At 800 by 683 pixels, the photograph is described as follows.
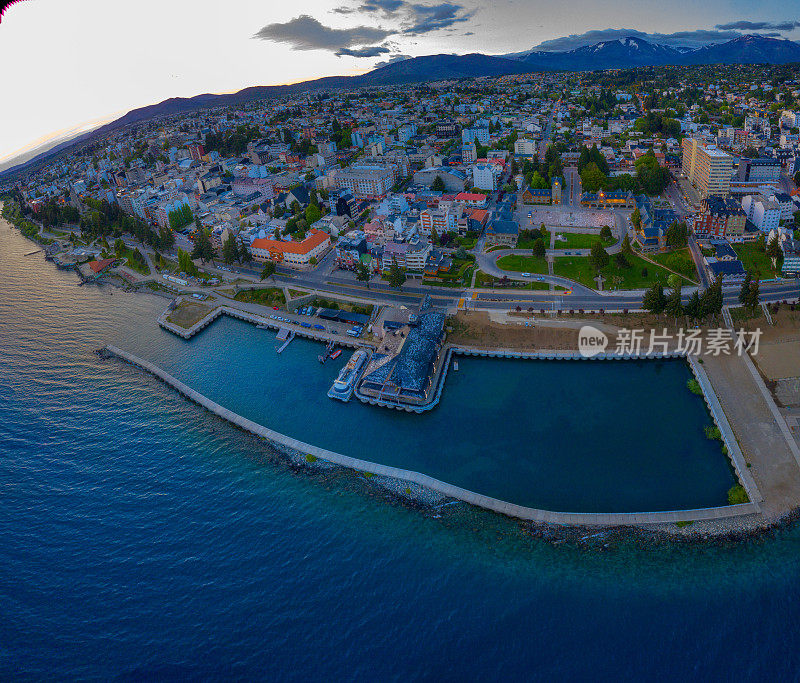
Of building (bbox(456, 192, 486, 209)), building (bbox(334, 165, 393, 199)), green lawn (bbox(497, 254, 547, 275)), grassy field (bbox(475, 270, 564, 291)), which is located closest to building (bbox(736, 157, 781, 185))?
building (bbox(456, 192, 486, 209))

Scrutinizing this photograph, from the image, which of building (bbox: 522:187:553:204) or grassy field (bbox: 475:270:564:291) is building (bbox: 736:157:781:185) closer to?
building (bbox: 522:187:553:204)

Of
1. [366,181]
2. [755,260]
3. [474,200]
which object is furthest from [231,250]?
[755,260]

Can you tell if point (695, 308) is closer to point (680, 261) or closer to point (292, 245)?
point (680, 261)

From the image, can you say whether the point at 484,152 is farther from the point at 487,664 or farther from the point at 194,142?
the point at 487,664

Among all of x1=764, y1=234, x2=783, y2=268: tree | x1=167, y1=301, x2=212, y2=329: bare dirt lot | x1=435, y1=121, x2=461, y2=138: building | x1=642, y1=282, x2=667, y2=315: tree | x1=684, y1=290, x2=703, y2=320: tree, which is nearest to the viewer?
x1=684, y1=290, x2=703, y2=320: tree

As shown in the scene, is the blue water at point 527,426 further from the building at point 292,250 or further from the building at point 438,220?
the building at point 438,220

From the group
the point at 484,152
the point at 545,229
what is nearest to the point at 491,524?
the point at 545,229
